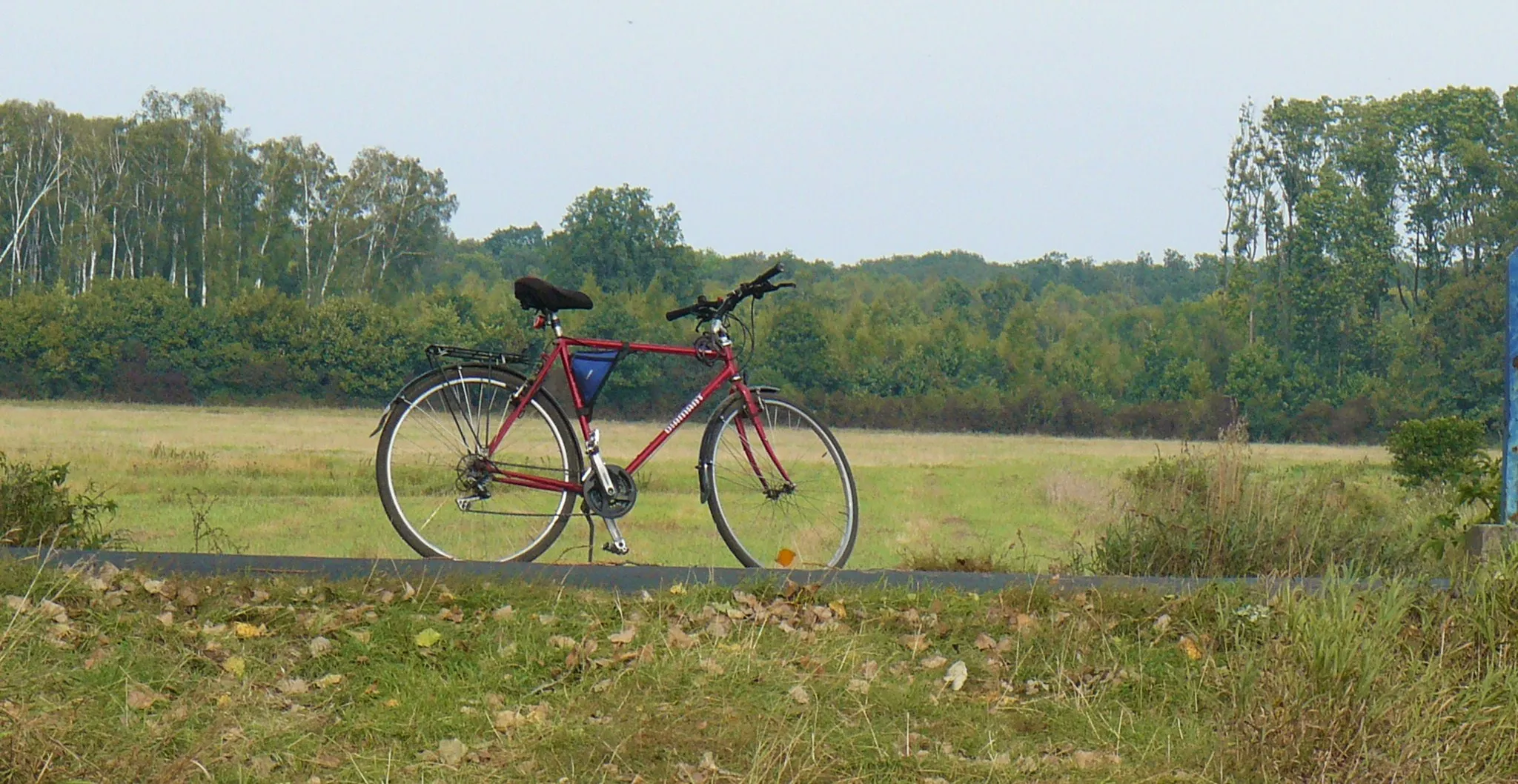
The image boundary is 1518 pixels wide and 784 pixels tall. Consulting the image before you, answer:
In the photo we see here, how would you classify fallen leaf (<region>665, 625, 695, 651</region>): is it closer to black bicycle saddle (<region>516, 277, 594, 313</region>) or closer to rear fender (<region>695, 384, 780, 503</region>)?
rear fender (<region>695, 384, 780, 503</region>)

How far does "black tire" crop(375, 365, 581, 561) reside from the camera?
578 cm

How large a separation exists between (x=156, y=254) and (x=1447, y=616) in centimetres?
5548

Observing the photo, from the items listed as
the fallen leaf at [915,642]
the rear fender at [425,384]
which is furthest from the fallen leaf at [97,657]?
the fallen leaf at [915,642]

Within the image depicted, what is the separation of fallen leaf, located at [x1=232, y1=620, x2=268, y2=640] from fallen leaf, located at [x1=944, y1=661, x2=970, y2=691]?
77.2 inches

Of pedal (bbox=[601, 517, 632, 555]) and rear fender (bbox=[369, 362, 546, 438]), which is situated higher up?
rear fender (bbox=[369, 362, 546, 438])

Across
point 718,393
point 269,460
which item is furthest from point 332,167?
point 718,393

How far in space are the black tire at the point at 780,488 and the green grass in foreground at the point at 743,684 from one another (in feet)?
3.28

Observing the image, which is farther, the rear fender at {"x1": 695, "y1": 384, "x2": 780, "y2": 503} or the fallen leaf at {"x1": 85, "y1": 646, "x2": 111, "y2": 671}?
the rear fender at {"x1": 695, "y1": 384, "x2": 780, "y2": 503}

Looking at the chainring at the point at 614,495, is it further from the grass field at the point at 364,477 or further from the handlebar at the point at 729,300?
the grass field at the point at 364,477

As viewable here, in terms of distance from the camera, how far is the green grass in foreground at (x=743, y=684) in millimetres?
3697

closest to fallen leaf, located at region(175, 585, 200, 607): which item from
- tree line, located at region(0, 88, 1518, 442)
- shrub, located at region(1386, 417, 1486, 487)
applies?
shrub, located at region(1386, 417, 1486, 487)

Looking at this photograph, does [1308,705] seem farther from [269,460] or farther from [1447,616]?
[269,460]

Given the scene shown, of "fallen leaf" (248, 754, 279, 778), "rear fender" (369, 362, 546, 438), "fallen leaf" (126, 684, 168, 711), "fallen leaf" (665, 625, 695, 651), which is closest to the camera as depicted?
"fallen leaf" (248, 754, 279, 778)

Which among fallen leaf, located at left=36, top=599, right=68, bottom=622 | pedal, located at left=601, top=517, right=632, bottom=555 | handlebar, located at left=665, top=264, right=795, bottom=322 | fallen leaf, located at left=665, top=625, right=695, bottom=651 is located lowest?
fallen leaf, located at left=665, top=625, right=695, bottom=651
